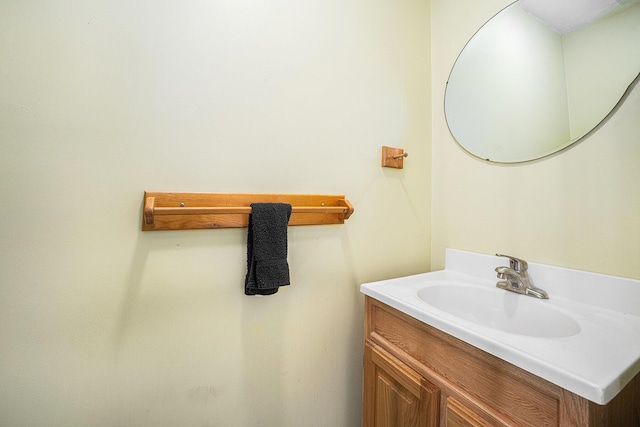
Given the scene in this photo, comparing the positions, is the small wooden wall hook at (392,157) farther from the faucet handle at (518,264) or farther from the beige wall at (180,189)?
the faucet handle at (518,264)

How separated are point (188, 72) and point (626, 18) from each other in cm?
131

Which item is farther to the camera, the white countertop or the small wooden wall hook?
the small wooden wall hook

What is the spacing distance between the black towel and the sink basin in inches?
19.8

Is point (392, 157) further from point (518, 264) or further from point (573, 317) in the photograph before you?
point (573, 317)

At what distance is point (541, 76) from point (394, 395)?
3.95 feet

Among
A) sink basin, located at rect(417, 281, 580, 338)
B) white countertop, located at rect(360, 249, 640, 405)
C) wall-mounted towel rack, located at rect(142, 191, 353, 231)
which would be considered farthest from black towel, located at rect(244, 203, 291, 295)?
sink basin, located at rect(417, 281, 580, 338)

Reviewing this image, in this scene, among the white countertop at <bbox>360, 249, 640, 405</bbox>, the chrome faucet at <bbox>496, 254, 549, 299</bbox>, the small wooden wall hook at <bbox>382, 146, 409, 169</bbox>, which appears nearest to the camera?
the white countertop at <bbox>360, 249, 640, 405</bbox>

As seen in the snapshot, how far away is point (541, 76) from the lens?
0.89 m

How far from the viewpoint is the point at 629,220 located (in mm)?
703

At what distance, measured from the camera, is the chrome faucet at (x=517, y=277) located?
0.84m

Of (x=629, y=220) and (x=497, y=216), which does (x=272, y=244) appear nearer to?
(x=497, y=216)

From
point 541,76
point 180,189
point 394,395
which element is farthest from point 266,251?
point 541,76

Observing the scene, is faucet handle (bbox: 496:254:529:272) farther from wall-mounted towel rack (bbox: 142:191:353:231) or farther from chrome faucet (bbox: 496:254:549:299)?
wall-mounted towel rack (bbox: 142:191:353:231)

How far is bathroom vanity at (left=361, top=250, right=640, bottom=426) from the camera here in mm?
440
